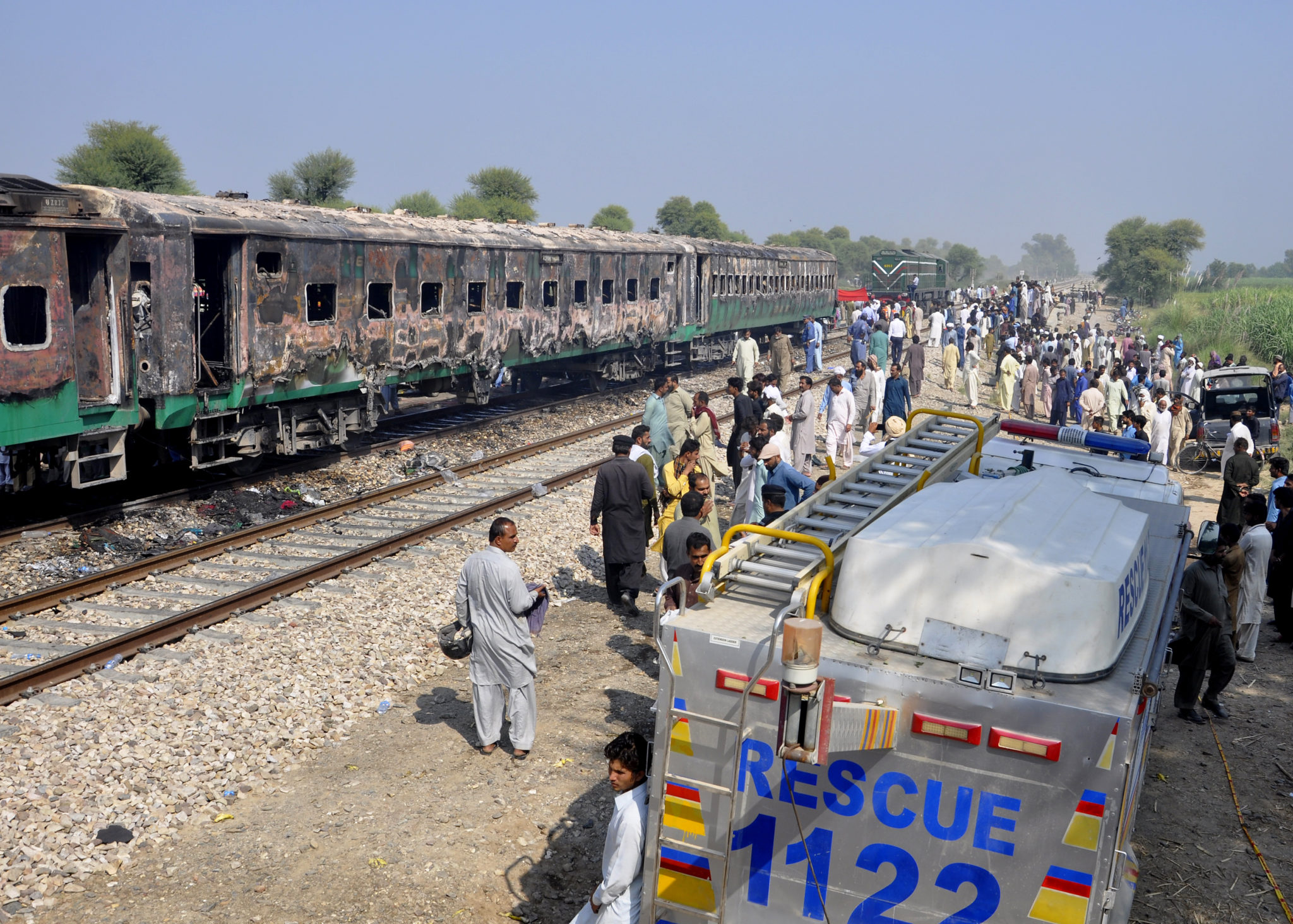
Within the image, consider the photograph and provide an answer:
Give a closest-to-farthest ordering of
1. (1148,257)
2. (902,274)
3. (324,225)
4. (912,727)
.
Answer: (912,727) < (324,225) < (902,274) < (1148,257)

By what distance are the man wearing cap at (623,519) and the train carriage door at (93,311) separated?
570 cm

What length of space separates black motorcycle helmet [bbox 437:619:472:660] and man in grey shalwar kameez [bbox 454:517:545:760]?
4 cm

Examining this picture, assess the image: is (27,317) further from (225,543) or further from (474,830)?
(474,830)

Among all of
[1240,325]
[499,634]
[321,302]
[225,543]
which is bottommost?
[225,543]

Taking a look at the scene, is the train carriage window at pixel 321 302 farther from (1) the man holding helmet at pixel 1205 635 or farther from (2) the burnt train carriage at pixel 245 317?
(1) the man holding helmet at pixel 1205 635

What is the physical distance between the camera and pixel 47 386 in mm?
10383

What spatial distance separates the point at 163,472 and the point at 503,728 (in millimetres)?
8641

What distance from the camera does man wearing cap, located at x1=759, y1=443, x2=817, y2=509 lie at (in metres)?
9.16

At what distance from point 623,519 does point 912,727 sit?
584 centimetres

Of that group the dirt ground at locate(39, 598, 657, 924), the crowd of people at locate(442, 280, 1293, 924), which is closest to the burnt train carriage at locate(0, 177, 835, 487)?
the crowd of people at locate(442, 280, 1293, 924)

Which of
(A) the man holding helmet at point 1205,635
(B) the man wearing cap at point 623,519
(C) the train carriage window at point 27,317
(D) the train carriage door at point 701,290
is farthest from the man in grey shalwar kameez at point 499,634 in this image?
(D) the train carriage door at point 701,290

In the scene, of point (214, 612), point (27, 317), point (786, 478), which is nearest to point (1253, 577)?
point (786, 478)

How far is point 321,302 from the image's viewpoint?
14.3 meters

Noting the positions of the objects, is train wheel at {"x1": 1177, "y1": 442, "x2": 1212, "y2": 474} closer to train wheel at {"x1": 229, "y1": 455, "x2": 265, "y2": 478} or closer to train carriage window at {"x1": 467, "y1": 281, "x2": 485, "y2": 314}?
train carriage window at {"x1": 467, "y1": 281, "x2": 485, "y2": 314}
